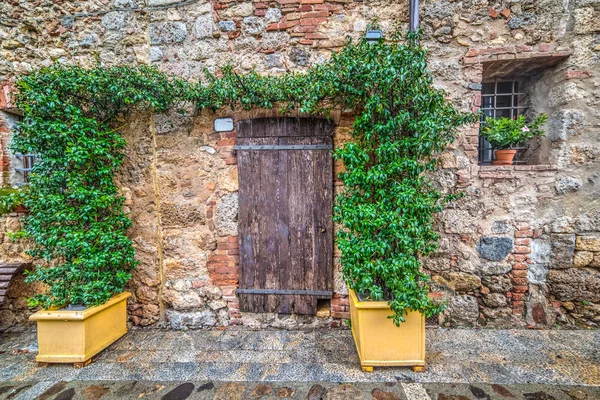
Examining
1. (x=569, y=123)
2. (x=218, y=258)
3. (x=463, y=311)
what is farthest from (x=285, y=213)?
(x=569, y=123)

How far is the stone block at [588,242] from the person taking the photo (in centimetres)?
232

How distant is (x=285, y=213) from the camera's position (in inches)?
96.3

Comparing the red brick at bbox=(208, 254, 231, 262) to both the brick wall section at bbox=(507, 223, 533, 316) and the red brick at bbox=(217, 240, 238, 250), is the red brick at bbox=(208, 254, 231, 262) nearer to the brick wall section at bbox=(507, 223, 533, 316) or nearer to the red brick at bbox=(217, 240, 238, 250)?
the red brick at bbox=(217, 240, 238, 250)

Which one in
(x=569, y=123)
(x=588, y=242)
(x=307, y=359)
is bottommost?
(x=307, y=359)

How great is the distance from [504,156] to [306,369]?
8.64ft

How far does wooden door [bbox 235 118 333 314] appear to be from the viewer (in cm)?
240

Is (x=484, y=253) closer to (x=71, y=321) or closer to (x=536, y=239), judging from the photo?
(x=536, y=239)

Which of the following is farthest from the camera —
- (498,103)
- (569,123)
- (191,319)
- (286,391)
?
(498,103)

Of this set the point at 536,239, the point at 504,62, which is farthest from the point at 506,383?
the point at 504,62

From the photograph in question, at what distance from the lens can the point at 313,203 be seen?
242 cm

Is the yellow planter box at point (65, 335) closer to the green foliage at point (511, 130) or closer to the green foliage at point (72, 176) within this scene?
the green foliage at point (72, 176)

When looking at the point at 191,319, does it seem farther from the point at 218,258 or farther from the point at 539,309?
the point at 539,309

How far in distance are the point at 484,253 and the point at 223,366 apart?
2556 mm

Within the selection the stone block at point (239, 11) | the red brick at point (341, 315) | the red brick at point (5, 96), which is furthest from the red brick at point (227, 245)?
the red brick at point (5, 96)
